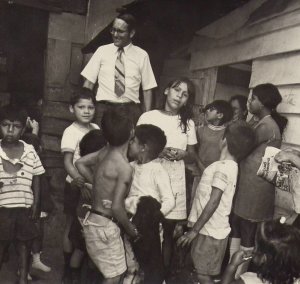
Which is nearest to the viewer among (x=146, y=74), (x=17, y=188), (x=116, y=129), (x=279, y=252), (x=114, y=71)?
(x=279, y=252)

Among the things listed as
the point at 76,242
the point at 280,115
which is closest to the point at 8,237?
the point at 76,242

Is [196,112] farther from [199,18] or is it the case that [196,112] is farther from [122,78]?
[122,78]

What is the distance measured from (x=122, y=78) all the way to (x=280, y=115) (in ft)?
3.98

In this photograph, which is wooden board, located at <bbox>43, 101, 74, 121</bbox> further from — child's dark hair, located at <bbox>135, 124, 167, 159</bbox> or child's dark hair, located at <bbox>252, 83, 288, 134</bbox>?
child's dark hair, located at <bbox>252, 83, 288, 134</bbox>

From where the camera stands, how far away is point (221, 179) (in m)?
2.56

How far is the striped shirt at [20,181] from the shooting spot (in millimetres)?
2854

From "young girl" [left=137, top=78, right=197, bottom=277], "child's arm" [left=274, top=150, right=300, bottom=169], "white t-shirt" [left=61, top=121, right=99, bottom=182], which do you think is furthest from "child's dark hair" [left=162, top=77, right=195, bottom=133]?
"child's arm" [left=274, top=150, right=300, bottom=169]

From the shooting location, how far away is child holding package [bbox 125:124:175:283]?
101 inches

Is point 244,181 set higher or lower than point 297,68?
lower

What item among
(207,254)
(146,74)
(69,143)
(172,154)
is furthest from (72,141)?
(207,254)

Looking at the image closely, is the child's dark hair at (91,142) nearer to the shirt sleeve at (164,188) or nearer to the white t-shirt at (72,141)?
the white t-shirt at (72,141)

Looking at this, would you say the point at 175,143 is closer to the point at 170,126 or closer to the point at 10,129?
the point at 170,126

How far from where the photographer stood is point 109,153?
242cm

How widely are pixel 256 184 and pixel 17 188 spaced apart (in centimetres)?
153
